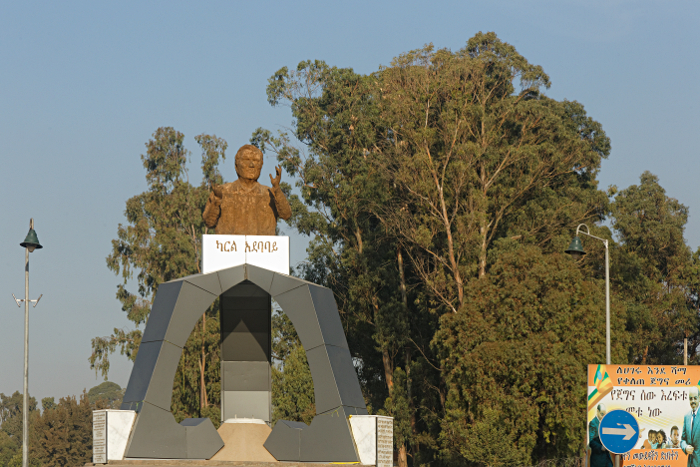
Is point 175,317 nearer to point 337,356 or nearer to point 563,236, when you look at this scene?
point 337,356

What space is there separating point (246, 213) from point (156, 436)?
6.16m

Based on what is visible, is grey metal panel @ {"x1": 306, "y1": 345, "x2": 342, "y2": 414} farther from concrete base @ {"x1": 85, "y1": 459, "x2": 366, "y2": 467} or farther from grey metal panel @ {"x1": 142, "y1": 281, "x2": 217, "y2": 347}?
grey metal panel @ {"x1": 142, "y1": 281, "x2": 217, "y2": 347}

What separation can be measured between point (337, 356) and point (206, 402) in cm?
2779

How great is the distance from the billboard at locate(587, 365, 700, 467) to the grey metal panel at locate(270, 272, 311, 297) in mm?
7120

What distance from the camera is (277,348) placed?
46.0m

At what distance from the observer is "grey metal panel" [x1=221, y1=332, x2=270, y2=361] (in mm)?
23703

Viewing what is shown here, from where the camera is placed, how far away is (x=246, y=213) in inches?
898

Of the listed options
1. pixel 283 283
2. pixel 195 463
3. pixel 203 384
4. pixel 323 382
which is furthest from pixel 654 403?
pixel 203 384

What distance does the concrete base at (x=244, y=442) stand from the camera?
20.3 m

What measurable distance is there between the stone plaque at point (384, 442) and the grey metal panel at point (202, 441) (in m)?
3.57

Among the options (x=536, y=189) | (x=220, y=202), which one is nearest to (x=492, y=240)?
(x=536, y=189)

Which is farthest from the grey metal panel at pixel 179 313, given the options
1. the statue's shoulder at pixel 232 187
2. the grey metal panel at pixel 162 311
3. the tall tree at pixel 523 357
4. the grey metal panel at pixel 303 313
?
the tall tree at pixel 523 357

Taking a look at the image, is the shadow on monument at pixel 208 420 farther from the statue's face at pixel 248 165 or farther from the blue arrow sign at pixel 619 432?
the blue arrow sign at pixel 619 432

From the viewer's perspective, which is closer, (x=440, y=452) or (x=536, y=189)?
(x=440, y=452)
